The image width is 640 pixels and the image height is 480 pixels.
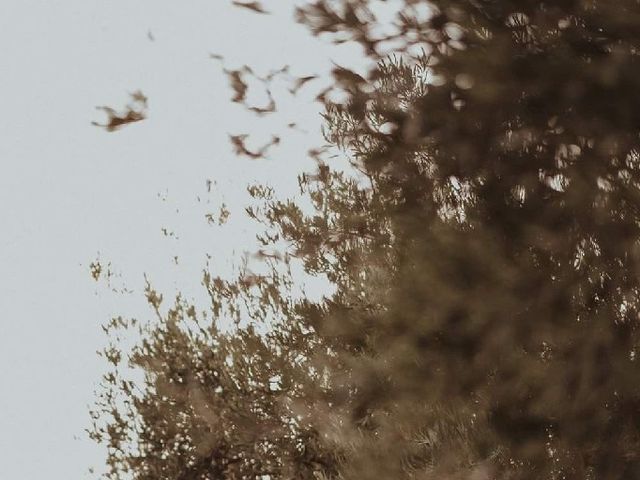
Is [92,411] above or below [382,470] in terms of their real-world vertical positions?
above

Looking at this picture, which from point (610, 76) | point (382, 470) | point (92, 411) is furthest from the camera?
point (92, 411)

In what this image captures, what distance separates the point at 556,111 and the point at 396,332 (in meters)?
1.47

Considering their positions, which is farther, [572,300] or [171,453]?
[171,453]

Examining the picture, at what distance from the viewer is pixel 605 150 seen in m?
3.14

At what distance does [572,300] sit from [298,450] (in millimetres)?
4872

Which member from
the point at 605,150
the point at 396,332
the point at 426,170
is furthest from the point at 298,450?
the point at 605,150

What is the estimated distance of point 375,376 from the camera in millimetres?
4926

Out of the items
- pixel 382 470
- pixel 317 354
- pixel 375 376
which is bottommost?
pixel 382 470

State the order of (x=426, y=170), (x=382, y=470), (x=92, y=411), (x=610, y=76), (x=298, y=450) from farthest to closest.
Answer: (x=92, y=411) < (x=298, y=450) < (x=382, y=470) < (x=426, y=170) < (x=610, y=76)

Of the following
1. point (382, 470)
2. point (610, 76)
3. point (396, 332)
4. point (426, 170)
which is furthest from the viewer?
point (382, 470)

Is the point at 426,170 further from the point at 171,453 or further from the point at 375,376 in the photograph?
the point at 171,453

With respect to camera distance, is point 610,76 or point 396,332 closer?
point 610,76

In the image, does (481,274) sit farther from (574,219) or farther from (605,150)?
(605,150)

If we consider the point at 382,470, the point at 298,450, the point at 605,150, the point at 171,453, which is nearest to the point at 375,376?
the point at 382,470
